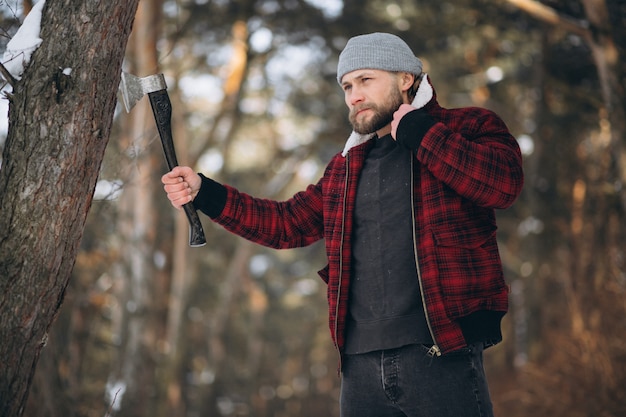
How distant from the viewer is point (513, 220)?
14.3m

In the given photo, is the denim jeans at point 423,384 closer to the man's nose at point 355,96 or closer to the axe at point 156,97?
the axe at point 156,97

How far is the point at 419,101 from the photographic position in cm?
296

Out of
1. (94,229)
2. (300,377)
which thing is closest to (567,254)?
(94,229)

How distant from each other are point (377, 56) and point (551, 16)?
4.76 meters

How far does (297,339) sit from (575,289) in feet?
51.9

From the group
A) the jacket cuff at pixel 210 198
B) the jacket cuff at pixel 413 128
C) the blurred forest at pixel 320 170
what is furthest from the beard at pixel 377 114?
the blurred forest at pixel 320 170

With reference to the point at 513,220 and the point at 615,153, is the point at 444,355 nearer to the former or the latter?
the point at 615,153

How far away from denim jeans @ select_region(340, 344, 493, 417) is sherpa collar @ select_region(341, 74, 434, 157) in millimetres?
885

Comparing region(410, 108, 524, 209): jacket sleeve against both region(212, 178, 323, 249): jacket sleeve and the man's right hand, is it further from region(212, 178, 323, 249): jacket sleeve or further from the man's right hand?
the man's right hand

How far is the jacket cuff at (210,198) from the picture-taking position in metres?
3.12

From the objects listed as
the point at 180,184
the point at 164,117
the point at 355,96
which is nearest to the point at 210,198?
the point at 180,184

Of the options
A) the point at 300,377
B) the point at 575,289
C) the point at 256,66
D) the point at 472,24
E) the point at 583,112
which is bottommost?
the point at 300,377

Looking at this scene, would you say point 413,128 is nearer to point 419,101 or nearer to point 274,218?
point 419,101

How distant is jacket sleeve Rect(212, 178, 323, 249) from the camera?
10.6 ft
